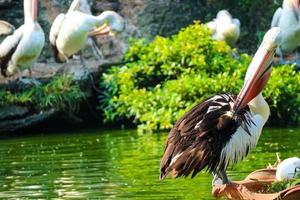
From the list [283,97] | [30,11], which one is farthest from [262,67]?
[30,11]

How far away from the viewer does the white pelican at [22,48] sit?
15.7 m

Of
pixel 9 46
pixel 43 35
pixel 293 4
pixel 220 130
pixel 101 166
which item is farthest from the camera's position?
pixel 293 4

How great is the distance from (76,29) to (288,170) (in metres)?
8.75

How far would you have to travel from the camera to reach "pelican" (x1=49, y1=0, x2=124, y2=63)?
16.3 meters

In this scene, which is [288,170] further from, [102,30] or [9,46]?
[102,30]

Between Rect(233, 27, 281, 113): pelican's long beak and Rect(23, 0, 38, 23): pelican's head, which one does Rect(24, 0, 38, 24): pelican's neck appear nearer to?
Rect(23, 0, 38, 23): pelican's head

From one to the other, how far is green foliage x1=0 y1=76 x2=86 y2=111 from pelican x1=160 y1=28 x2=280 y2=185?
23.1ft

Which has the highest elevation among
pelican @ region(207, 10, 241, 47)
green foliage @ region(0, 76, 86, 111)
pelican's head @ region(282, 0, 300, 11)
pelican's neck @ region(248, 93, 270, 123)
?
pelican's head @ region(282, 0, 300, 11)

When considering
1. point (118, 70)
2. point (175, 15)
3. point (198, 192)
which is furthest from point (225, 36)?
point (198, 192)

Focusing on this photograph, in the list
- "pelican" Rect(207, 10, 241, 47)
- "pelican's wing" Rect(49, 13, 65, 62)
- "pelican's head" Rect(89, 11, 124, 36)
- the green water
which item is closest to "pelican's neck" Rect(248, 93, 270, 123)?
the green water

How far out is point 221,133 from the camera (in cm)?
809

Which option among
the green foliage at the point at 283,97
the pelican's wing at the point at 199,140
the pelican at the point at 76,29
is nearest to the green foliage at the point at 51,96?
the pelican at the point at 76,29

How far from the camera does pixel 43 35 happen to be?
16.0m

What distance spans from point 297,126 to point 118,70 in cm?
319
